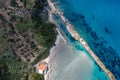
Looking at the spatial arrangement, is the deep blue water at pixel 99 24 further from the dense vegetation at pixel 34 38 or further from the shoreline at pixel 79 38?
the dense vegetation at pixel 34 38

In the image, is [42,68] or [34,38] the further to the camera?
[42,68]

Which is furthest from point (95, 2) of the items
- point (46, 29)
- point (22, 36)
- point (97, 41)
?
point (22, 36)

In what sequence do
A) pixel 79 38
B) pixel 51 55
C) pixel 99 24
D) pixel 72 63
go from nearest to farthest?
pixel 51 55 → pixel 72 63 → pixel 79 38 → pixel 99 24

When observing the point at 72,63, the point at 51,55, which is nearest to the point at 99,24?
the point at 72,63

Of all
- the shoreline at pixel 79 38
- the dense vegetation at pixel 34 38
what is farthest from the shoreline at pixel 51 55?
the shoreline at pixel 79 38

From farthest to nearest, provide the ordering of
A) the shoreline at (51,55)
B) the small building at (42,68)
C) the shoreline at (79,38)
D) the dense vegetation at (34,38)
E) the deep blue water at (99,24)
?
1. the deep blue water at (99,24)
2. the shoreline at (79,38)
3. the shoreline at (51,55)
4. the small building at (42,68)
5. the dense vegetation at (34,38)

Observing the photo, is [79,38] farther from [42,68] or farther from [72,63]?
[42,68]
